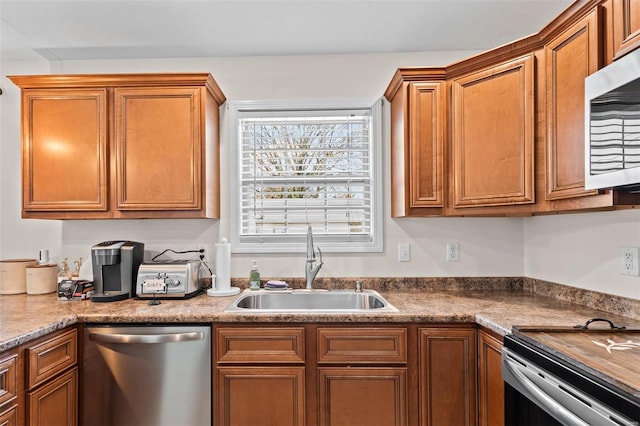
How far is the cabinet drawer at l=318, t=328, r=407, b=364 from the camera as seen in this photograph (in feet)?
6.09

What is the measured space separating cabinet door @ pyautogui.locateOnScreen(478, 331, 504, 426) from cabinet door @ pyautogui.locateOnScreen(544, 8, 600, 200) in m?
0.71

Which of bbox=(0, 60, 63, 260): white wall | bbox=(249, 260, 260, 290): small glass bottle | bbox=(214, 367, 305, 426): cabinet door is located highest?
bbox=(0, 60, 63, 260): white wall

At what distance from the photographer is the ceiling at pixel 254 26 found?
207 centimetres

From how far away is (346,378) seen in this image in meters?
1.85

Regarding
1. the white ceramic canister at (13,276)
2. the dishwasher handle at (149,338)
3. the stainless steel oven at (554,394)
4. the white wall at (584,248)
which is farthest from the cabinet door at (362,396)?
the white ceramic canister at (13,276)

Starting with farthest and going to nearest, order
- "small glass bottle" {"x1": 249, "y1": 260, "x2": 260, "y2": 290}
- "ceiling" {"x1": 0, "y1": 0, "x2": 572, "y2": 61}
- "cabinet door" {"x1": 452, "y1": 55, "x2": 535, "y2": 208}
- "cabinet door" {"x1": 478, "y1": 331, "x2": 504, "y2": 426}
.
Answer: "small glass bottle" {"x1": 249, "y1": 260, "x2": 260, "y2": 290}, "ceiling" {"x1": 0, "y1": 0, "x2": 572, "y2": 61}, "cabinet door" {"x1": 452, "y1": 55, "x2": 535, "y2": 208}, "cabinet door" {"x1": 478, "y1": 331, "x2": 504, "y2": 426}

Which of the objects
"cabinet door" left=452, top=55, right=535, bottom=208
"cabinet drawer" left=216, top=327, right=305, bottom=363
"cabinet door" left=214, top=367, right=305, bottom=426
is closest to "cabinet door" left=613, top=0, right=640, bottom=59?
"cabinet door" left=452, top=55, right=535, bottom=208

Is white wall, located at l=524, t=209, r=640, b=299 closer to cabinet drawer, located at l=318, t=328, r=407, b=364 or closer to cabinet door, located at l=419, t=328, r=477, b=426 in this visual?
cabinet door, located at l=419, t=328, r=477, b=426

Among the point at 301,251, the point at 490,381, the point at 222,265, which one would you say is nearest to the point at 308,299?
the point at 301,251

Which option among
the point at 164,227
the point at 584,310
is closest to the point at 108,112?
the point at 164,227

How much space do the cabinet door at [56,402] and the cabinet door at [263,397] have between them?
2.18ft

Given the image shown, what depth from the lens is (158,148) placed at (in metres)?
2.25

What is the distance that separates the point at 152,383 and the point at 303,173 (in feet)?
4.87

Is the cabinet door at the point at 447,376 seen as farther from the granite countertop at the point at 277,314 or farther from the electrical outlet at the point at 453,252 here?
the electrical outlet at the point at 453,252
